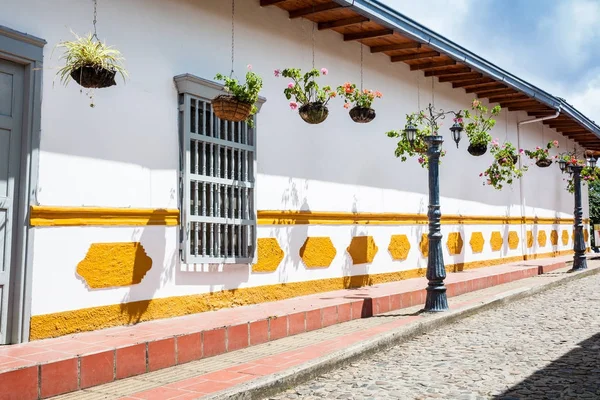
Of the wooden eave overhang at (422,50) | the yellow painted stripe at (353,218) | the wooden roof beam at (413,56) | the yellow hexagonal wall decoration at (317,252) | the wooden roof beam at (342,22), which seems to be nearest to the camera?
the yellow painted stripe at (353,218)

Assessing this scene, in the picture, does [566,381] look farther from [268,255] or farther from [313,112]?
[313,112]

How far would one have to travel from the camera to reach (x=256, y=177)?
306 inches

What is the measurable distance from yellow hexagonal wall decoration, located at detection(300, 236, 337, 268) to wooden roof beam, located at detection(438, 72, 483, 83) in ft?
16.8

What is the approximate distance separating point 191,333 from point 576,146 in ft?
60.8

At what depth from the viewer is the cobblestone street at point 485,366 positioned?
15.2 feet

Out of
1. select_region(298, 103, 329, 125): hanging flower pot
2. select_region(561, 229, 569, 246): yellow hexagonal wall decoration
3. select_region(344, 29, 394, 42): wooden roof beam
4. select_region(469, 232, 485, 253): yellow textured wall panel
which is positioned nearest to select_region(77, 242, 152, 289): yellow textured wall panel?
select_region(298, 103, 329, 125): hanging flower pot

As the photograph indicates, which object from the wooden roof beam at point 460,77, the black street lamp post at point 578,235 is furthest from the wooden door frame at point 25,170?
the black street lamp post at point 578,235

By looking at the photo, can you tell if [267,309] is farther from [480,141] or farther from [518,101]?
[518,101]

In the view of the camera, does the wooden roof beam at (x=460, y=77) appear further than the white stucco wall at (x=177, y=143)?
Yes

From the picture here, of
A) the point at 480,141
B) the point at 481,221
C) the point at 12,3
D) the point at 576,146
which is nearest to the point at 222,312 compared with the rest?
the point at 12,3

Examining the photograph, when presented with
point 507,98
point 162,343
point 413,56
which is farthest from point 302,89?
point 507,98

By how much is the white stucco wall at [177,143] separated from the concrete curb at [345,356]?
6.51ft

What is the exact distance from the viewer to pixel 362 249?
32.0ft

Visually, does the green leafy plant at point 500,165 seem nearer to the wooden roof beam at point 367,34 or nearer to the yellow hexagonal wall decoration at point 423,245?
the yellow hexagonal wall decoration at point 423,245
